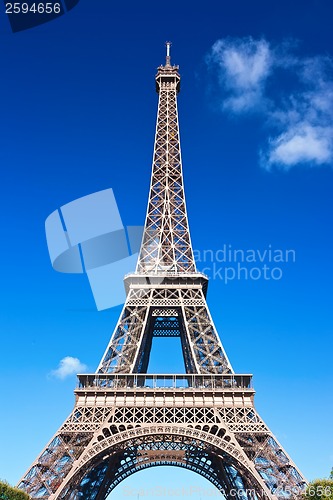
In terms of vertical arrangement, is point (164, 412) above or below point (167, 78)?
below

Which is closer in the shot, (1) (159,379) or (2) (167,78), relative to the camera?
(1) (159,379)

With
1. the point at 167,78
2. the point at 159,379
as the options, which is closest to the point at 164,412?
the point at 159,379

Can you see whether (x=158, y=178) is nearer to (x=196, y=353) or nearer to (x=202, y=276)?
(x=202, y=276)

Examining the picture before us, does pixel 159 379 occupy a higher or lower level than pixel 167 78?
lower

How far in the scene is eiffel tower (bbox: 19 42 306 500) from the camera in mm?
28469

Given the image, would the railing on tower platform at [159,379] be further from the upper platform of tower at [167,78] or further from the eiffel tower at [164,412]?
the upper platform of tower at [167,78]

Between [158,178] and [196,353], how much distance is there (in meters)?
19.8

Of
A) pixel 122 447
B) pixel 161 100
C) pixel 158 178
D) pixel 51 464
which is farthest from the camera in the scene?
pixel 161 100

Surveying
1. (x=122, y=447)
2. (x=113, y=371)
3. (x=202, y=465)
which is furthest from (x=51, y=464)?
(x=202, y=465)

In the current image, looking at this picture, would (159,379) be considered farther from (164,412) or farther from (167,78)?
(167,78)

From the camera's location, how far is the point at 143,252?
4291 centimetres

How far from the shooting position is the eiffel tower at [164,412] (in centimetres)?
2847

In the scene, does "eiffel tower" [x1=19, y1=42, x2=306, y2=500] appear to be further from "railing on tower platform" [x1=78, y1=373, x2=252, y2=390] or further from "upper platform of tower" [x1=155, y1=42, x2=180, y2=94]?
"upper platform of tower" [x1=155, y1=42, x2=180, y2=94]

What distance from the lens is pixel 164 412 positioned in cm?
3133
